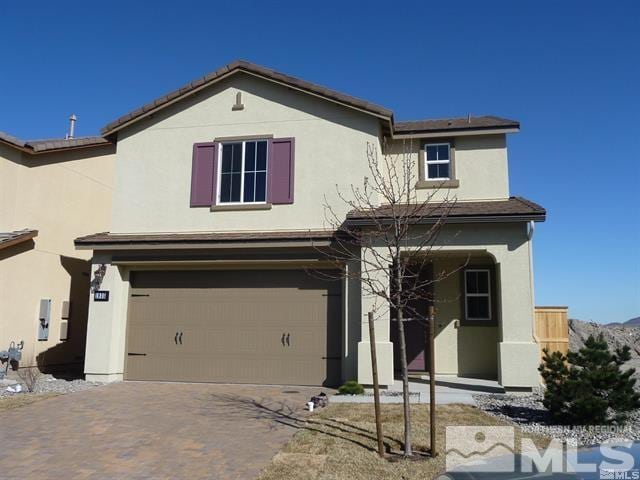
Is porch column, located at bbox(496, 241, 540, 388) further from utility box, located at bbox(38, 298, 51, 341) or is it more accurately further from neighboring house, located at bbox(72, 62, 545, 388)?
utility box, located at bbox(38, 298, 51, 341)

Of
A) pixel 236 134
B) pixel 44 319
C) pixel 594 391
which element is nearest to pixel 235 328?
pixel 236 134

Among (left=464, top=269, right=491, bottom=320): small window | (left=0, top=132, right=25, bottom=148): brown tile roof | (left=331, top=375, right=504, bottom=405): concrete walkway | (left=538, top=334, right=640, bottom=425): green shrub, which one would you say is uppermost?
(left=0, top=132, right=25, bottom=148): brown tile roof

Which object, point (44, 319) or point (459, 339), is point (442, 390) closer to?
point (459, 339)

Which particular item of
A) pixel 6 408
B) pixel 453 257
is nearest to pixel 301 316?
pixel 453 257

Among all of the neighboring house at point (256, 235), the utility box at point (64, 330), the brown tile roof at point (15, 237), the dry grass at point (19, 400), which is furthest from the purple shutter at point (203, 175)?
the utility box at point (64, 330)

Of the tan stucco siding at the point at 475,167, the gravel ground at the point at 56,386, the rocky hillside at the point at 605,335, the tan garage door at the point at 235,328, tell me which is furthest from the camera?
the rocky hillside at the point at 605,335

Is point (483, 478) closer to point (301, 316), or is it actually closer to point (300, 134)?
point (301, 316)

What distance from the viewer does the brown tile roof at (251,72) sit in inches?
515

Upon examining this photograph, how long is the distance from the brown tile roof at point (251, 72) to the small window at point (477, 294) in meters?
4.59

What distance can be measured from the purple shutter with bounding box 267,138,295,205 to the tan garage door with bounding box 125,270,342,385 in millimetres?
1815

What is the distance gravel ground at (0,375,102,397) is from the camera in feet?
38.9

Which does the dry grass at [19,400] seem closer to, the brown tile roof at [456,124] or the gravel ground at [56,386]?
the gravel ground at [56,386]
